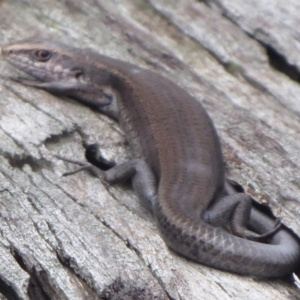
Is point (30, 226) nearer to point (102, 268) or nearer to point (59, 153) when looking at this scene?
point (102, 268)

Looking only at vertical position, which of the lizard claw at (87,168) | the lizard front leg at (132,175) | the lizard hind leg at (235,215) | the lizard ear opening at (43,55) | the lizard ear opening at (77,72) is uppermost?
the lizard hind leg at (235,215)

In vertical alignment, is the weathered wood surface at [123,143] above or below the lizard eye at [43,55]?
above

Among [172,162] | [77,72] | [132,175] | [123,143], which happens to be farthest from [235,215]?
[77,72]

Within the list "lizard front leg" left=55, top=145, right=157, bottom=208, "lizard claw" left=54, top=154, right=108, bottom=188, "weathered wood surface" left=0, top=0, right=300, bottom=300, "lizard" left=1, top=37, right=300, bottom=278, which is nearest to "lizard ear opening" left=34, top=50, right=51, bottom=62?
"lizard" left=1, top=37, right=300, bottom=278

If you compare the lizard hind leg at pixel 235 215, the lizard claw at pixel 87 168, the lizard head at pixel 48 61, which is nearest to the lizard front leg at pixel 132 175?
the lizard claw at pixel 87 168

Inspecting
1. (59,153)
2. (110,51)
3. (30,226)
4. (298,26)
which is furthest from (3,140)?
(298,26)

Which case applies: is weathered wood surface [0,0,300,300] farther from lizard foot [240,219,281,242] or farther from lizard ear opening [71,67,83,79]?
lizard ear opening [71,67,83,79]

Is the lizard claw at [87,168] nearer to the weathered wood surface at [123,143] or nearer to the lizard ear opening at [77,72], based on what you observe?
the weathered wood surface at [123,143]
